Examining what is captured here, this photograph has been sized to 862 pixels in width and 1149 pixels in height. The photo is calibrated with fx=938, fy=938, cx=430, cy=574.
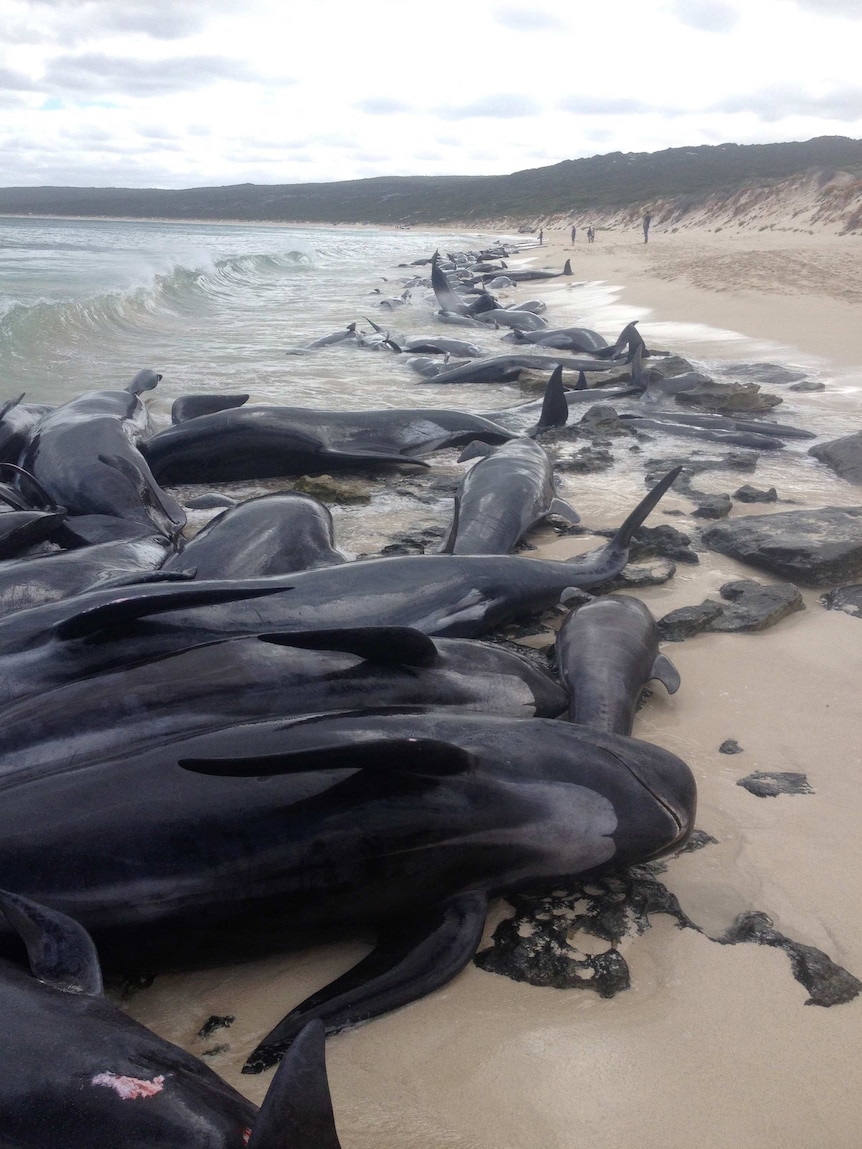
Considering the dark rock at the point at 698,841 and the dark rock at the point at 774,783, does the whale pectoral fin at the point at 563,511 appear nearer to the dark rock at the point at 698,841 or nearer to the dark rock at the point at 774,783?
the dark rock at the point at 774,783

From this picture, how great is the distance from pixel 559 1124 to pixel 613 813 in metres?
0.90

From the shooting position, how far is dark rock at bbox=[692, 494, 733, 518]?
586 centimetres

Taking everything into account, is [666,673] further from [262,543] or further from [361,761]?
[262,543]

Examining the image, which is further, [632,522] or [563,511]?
[563,511]

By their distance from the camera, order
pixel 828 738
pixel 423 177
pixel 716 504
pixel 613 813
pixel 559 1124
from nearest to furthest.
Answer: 1. pixel 559 1124
2. pixel 613 813
3. pixel 828 738
4. pixel 716 504
5. pixel 423 177

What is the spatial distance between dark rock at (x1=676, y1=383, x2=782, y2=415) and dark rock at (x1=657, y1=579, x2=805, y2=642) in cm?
495

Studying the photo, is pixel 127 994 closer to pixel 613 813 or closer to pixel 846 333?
pixel 613 813

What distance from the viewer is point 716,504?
5.93 m

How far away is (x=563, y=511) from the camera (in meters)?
5.70

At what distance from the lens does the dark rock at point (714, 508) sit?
5.86m

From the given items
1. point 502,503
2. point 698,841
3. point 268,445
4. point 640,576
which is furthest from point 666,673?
point 268,445

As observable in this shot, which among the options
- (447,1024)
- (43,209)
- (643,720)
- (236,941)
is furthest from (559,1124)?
(43,209)

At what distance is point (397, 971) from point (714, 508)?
4.26 metres

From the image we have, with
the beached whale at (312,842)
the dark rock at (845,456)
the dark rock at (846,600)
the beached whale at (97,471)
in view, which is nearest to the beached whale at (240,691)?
the beached whale at (312,842)
